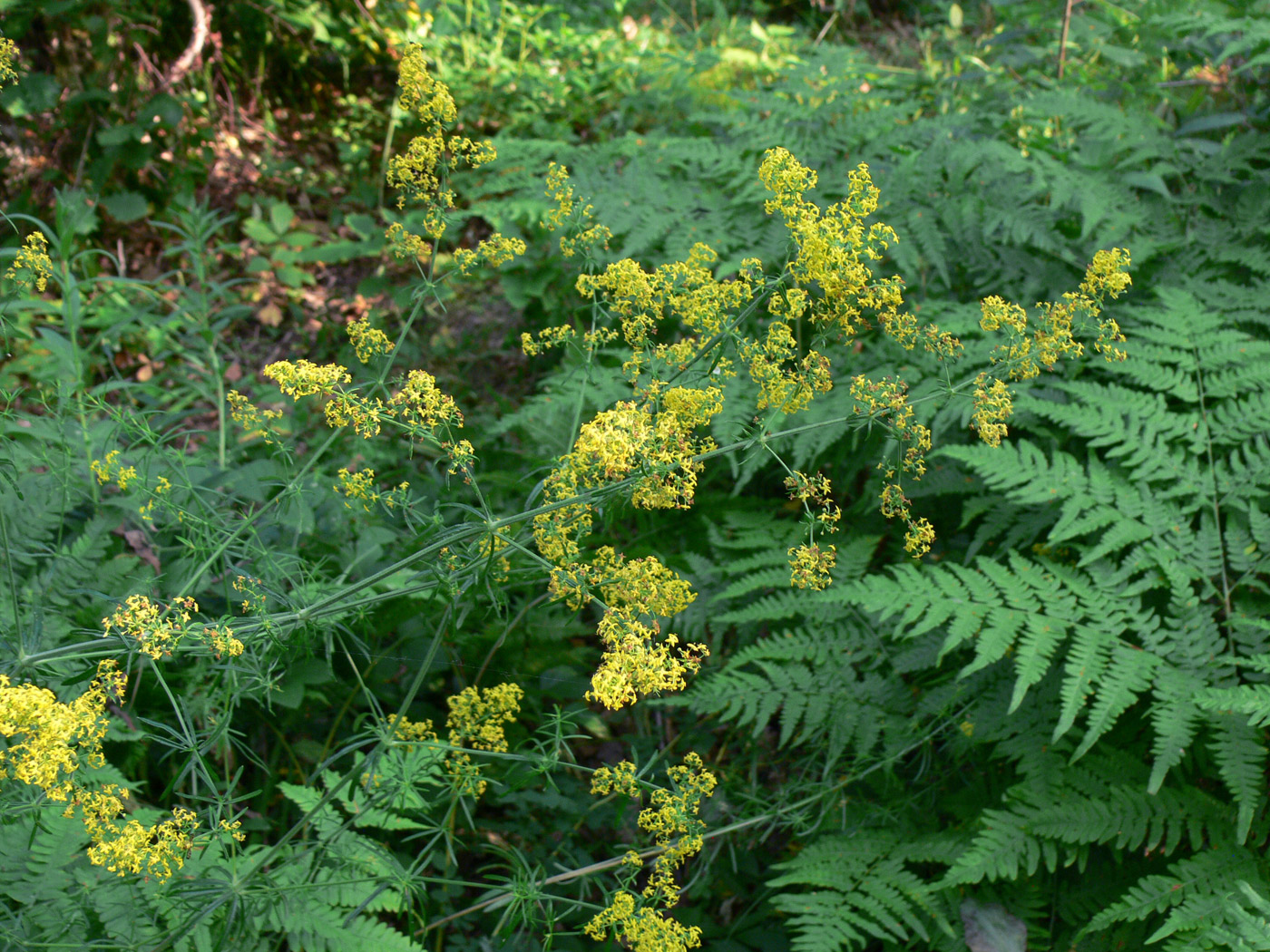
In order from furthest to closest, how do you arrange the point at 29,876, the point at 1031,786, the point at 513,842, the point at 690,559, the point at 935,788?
1. the point at 690,559
2. the point at 513,842
3. the point at 935,788
4. the point at 1031,786
5. the point at 29,876

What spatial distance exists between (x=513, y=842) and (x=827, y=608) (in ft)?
3.70

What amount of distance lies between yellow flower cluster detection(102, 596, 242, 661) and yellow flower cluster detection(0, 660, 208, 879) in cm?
8

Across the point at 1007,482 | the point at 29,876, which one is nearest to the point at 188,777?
the point at 29,876

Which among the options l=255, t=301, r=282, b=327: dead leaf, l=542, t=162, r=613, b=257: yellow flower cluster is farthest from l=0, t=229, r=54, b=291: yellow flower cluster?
l=255, t=301, r=282, b=327: dead leaf

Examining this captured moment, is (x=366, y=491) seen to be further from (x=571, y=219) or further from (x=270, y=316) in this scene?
(x=270, y=316)

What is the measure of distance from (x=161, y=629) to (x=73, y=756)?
250 millimetres

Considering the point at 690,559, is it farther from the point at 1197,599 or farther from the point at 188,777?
the point at 188,777

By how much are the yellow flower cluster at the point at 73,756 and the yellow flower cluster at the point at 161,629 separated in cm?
8

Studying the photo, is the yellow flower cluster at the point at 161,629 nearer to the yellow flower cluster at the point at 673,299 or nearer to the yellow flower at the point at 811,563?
the yellow flower cluster at the point at 673,299

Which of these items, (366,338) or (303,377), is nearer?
(303,377)

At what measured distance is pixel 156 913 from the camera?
1.86 m

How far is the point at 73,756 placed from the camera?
4.21 feet

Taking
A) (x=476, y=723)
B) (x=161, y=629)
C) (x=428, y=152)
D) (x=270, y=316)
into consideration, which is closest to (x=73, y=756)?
(x=161, y=629)

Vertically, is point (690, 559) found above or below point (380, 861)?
above
